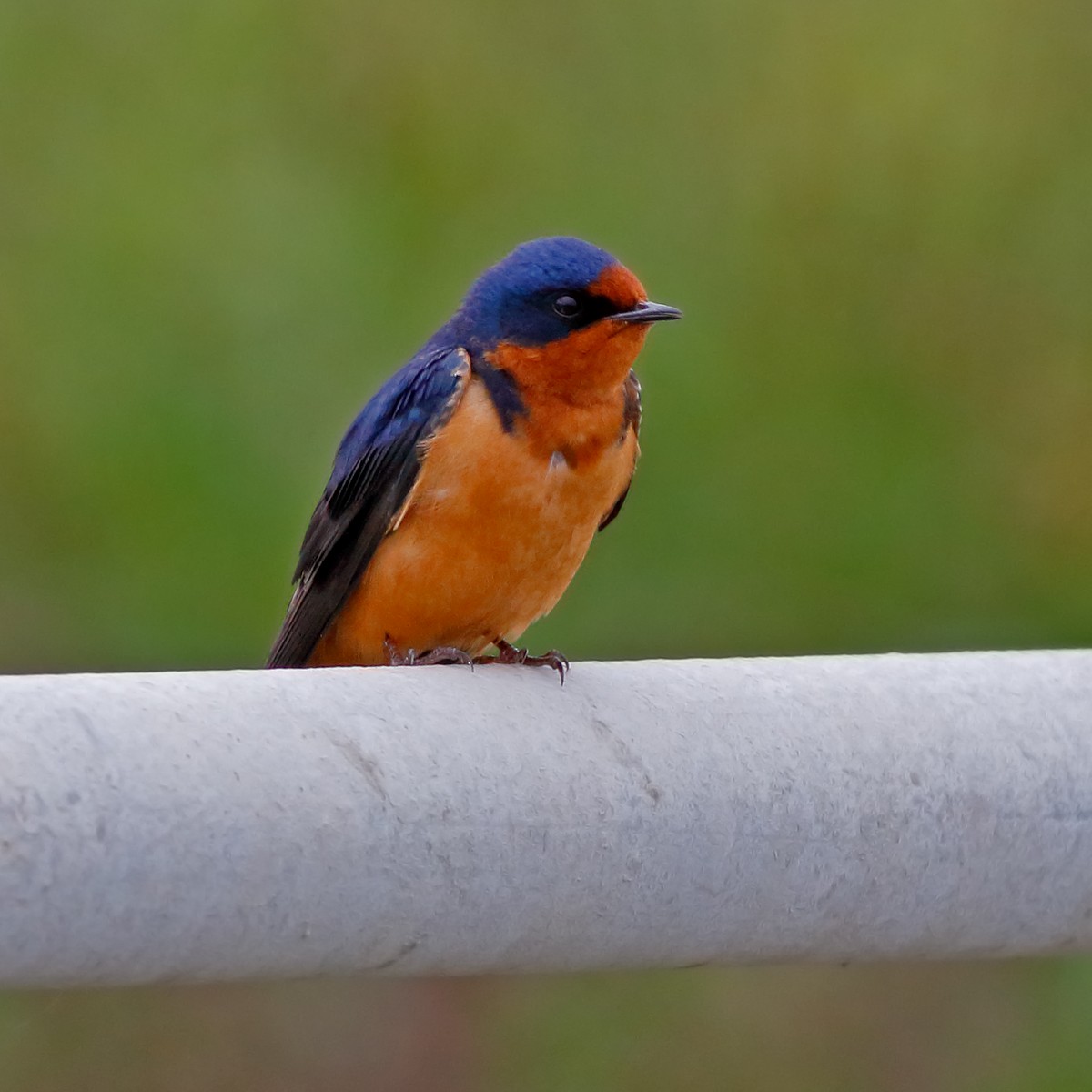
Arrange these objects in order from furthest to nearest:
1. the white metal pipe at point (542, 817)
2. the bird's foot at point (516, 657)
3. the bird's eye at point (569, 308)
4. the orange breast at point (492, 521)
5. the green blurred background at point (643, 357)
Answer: the green blurred background at point (643, 357) < the bird's eye at point (569, 308) < the orange breast at point (492, 521) < the bird's foot at point (516, 657) < the white metal pipe at point (542, 817)

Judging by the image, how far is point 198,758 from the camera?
1.05m

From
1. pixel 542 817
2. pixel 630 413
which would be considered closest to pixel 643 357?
pixel 630 413

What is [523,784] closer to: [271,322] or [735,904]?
[735,904]

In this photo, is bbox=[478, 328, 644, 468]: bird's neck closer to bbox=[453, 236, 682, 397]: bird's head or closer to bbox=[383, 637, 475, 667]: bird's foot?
bbox=[453, 236, 682, 397]: bird's head

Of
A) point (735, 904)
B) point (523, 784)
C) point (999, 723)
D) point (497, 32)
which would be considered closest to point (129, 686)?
point (523, 784)

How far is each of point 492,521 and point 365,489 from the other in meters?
0.22

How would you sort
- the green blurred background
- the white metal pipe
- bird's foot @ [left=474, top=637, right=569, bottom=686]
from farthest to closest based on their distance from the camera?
the green blurred background
bird's foot @ [left=474, top=637, right=569, bottom=686]
the white metal pipe

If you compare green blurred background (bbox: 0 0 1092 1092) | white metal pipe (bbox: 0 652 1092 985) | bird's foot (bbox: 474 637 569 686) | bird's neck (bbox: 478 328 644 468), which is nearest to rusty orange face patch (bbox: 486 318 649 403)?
bird's neck (bbox: 478 328 644 468)

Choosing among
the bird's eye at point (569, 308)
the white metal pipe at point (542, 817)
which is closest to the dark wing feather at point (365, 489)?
the bird's eye at point (569, 308)

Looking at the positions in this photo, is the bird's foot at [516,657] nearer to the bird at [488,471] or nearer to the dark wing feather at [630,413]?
the bird at [488,471]

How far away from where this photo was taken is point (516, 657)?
7.38 feet

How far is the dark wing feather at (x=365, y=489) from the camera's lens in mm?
2262

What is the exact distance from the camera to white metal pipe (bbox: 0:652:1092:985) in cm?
101

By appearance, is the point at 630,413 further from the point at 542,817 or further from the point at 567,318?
the point at 542,817
